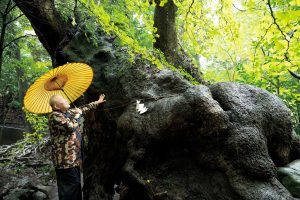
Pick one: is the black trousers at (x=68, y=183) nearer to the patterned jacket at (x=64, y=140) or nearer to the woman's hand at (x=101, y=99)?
the patterned jacket at (x=64, y=140)

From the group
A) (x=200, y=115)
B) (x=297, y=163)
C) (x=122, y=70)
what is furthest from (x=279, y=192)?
(x=122, y=70)

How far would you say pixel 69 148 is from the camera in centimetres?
432

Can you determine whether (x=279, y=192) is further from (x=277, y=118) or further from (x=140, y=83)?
(x=140, y=83)

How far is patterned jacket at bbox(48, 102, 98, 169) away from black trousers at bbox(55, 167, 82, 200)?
0.11m

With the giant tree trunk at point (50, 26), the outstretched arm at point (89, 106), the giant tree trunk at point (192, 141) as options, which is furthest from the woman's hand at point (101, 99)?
the giant tree trunk at point (50, 26)

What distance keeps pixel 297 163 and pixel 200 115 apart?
1655 millimetres

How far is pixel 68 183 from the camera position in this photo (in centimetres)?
440

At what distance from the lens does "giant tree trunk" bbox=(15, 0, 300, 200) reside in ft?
11.6

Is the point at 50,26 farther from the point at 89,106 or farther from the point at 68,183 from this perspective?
the point at 68,183

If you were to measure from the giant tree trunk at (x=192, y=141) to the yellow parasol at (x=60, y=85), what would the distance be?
84cm

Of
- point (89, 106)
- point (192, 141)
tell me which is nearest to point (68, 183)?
point (89, 106)

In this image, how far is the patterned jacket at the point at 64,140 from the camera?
423 centimetres

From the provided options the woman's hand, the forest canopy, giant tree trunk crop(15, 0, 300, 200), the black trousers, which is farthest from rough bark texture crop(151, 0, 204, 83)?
the black trousers

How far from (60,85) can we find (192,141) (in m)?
2.64
